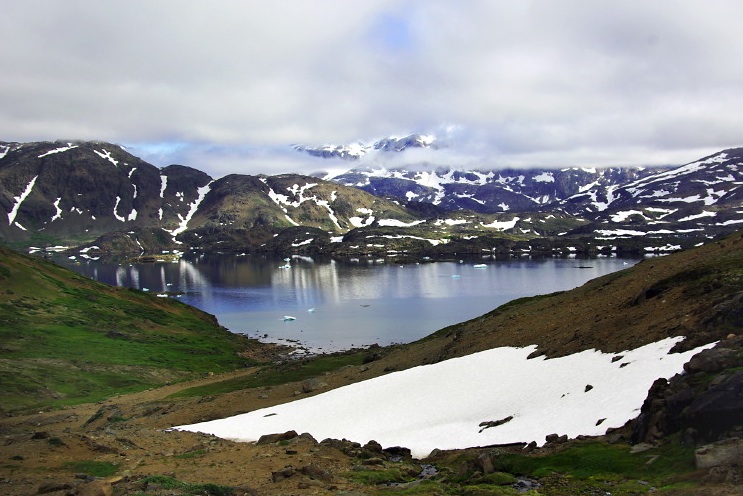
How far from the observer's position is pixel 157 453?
34188mm

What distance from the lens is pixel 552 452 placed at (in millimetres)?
25906

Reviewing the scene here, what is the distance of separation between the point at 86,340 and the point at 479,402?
3092 inches

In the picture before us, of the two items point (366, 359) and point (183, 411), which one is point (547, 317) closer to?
point (366, 359)

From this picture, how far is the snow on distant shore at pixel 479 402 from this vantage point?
2880cm

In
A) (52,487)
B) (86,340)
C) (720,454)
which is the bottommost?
(86,340)

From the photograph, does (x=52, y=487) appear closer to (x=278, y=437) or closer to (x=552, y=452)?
(x=278, y=437)

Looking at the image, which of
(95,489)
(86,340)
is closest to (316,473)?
(95,489)

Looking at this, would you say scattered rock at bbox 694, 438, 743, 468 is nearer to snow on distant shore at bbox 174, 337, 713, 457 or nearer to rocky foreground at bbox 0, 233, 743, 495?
rocky foreground at bbox 0, 233, 743, 495

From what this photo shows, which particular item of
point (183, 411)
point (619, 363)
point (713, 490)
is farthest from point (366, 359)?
point (713, 490)

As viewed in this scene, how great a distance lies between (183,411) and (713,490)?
46880mm

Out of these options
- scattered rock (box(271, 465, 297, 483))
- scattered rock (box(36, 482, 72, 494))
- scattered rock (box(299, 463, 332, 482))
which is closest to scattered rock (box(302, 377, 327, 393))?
scattered rock (box(299, 463, 332, 482))

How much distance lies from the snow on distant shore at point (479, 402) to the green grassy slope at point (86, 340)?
34833mm

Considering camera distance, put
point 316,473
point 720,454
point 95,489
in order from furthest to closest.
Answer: point 316,473 < point 95,489 < point 720,454

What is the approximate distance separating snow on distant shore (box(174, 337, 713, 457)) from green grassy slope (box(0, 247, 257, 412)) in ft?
114
